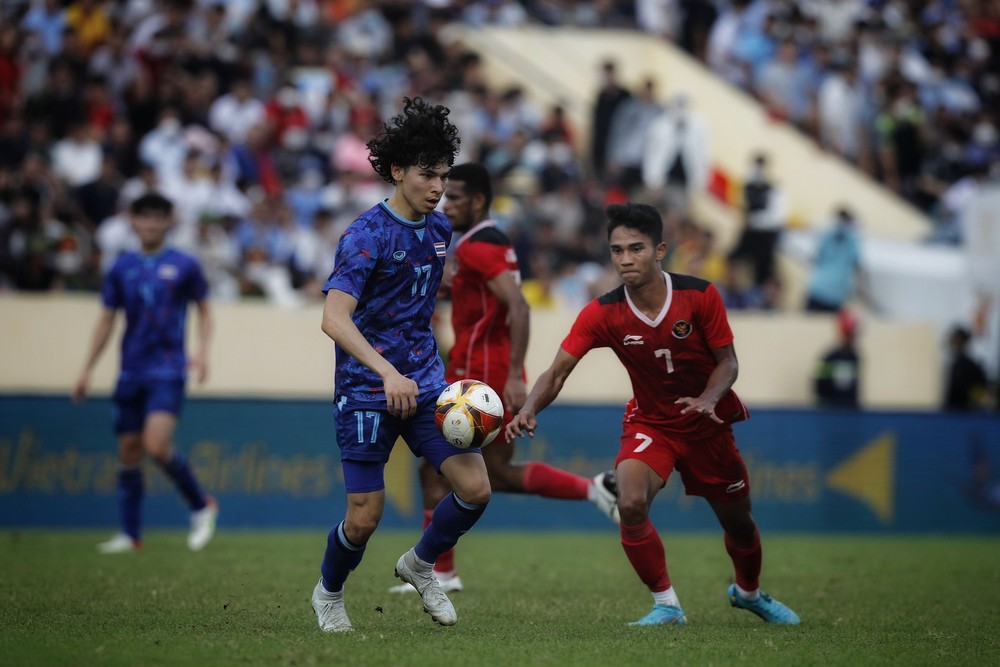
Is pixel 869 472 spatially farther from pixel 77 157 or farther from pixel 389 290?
pixel 77 157

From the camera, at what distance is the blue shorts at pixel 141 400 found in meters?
11.9

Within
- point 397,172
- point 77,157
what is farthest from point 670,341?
point 77,157

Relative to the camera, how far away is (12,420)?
14.5 metres

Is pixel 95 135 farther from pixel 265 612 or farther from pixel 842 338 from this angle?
pixel 265 612

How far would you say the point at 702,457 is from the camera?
8094 mm

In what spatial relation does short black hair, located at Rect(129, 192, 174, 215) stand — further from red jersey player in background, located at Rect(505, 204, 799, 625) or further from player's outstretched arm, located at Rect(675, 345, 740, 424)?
player's outstretched arm, located at Rect(675, 345, 740, 424)

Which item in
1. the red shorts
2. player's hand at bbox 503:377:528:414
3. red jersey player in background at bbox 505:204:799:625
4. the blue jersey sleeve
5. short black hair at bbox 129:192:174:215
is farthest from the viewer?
short black hair at bbox 129:192:174:215

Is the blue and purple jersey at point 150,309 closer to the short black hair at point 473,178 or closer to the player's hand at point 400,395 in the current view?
the short black hair at point 473,178

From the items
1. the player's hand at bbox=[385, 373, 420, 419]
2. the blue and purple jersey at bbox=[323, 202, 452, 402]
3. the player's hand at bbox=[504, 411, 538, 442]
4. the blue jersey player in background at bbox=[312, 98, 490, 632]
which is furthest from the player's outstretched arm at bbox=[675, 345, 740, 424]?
the player's hand at bbox=[385, 373, 420, 419]

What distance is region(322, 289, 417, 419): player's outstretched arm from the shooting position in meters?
6.80

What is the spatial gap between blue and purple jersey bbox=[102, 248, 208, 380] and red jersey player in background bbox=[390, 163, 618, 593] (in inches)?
127

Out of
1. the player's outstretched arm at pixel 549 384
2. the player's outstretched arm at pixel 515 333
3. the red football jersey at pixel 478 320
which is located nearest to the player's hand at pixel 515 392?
the player's outstretched arm at pixel 515 333

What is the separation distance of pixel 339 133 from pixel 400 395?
13.9 meters

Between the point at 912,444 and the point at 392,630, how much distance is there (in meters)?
10.5
